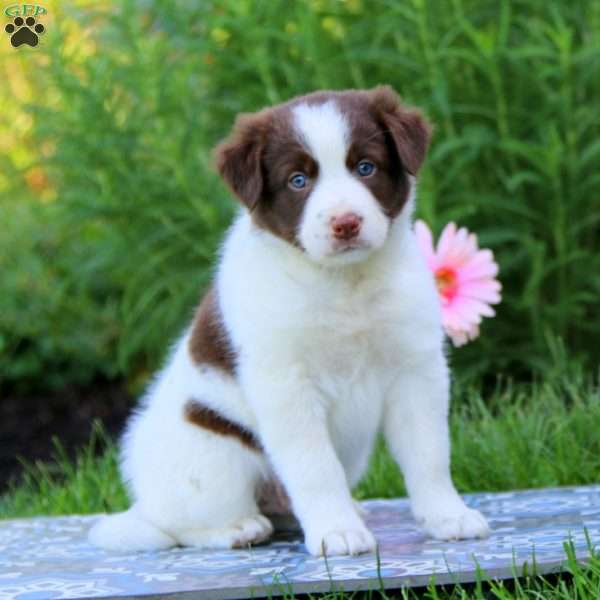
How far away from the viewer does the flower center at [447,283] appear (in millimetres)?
4879

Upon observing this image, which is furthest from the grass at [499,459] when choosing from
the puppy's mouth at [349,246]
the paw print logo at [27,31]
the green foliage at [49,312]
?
the green foliage at [49,312]

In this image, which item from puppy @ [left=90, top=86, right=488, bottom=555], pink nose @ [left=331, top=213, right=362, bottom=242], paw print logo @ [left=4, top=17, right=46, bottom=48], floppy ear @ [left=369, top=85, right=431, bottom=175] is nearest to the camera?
pink nose @ [left=331, top=213, right=362, bottom=242]

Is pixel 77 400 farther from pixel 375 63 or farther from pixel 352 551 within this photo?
pixel 352 551

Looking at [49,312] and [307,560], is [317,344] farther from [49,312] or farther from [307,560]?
[49,312]

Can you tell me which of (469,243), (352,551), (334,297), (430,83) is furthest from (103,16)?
(352,551)

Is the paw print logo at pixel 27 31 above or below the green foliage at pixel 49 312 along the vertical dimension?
above

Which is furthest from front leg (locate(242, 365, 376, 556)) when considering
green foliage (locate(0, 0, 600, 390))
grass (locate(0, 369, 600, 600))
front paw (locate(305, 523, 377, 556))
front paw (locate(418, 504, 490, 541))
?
green foliage (locate(0, 0, 600, 390))

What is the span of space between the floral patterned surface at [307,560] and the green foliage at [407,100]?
2.05 meters

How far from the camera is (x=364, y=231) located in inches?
141

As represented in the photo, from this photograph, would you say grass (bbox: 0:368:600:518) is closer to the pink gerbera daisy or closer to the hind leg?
the pink gerbera daisy

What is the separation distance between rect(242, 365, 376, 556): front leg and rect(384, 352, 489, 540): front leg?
26 centimetres

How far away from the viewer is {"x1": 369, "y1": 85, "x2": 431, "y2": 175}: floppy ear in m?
3.79

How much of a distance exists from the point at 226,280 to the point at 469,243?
4.01 ft

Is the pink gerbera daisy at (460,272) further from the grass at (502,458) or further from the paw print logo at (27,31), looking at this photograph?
the paw print logo at (27,31)
